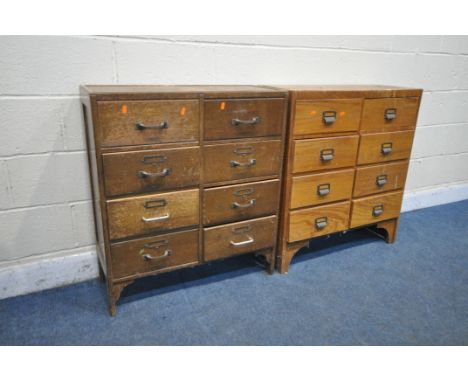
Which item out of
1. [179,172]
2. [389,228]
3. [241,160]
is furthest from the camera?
[389,228]

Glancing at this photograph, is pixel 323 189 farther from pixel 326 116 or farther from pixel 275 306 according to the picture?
pixel 275 306

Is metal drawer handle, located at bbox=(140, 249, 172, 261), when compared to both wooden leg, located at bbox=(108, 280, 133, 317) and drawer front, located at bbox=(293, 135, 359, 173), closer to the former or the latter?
wooden leg, located at bbox=(108, 280, 133, 317)

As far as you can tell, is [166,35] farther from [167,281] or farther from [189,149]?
[167,281]

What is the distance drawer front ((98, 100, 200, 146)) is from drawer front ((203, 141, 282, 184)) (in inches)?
5.1

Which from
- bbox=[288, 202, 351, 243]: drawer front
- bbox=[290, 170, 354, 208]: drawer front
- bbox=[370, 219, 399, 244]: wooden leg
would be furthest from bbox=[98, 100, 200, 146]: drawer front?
bbox=[370, 219, 399, 244]: wooden leg

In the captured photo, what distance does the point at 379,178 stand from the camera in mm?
2152

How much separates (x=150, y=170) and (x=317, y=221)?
959 millimetres

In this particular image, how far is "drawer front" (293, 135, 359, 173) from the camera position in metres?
1.85

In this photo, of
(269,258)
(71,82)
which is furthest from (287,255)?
(71,82)

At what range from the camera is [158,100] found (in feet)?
4.82

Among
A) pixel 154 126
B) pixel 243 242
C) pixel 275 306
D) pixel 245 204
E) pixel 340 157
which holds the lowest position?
pixel 275 306

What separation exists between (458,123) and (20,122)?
2.99 metres

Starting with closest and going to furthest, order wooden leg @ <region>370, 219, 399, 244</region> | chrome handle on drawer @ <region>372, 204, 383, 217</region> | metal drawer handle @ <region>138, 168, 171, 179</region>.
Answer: metal drawer handle @ <region>138, 168, 171, 179</region>
chrome handle on drawer @ <region>372, 204, 383, 217</region>
wooden leg @ <region>370, 219, 399, 244</region>

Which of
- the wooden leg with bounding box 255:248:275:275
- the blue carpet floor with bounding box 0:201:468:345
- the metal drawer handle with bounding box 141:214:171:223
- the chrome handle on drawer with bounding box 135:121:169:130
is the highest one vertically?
the chrome handle on drawer with bounding box 135:121:169:130
